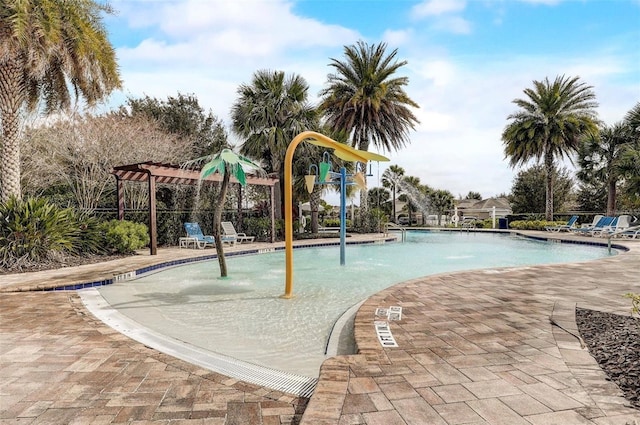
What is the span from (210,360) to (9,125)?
32.5 ft

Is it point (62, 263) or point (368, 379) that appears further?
point (62, 263)

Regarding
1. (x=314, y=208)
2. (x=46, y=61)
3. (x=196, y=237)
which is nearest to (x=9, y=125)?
(x=46, y=61)

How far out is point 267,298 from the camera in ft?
21.3

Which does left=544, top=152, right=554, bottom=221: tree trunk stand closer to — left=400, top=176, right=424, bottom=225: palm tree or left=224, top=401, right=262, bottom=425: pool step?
left=400, top=176, right=424, bottom=225: palm tree

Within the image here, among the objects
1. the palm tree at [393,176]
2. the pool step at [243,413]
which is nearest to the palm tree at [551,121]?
the palm tree at [393,176]

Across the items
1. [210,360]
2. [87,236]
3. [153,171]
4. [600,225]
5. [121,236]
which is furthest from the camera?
[600,225]

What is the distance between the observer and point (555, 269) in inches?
307

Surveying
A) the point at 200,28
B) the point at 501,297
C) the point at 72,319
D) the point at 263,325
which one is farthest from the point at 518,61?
the point at 72,319

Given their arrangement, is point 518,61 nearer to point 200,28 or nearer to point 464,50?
point 464,50

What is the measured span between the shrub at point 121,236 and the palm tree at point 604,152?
77.7ft

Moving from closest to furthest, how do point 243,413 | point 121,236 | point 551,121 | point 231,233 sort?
point 243,413 → point 121,236 → point 231,233 → point 551,121

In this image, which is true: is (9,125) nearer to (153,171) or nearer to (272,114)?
(153,171)

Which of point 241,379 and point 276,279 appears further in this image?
point 276,279

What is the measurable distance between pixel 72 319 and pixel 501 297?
568 centimetres
